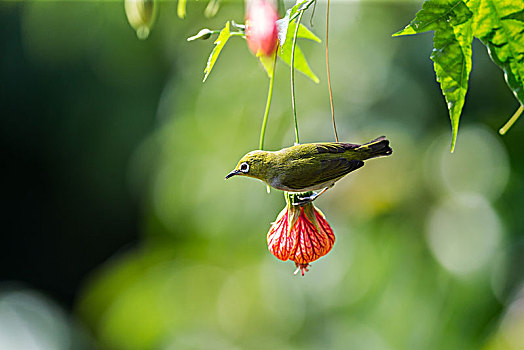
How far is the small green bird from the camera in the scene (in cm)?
46

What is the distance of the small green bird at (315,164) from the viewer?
0.46 m

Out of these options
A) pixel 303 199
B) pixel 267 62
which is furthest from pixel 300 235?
pixel 267 62

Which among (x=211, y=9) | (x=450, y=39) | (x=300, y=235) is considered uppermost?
(x=211, y=9)

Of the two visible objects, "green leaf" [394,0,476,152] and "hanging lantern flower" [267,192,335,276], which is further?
"hanging lantern flower" [267,192,335,276]

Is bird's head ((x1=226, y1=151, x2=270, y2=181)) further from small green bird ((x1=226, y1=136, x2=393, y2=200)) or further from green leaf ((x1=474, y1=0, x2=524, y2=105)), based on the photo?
green leaf ((x1=474, y1=0, x2=524, y2=105))

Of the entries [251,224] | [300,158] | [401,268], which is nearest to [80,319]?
[251,224]

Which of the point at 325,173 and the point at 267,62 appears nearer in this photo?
the point at 325,173

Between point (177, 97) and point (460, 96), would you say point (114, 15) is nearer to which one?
point (177, 97)

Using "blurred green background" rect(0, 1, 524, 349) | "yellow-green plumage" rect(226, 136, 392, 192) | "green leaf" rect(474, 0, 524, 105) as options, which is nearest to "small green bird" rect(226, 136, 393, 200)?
"yellow-green plumage" rect(226, 136, 392, 192)

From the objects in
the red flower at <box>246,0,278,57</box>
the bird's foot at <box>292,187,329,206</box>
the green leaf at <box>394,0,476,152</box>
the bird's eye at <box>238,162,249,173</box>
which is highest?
the red flower at <box>246,0,278,57</box>

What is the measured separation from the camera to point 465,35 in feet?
1.40

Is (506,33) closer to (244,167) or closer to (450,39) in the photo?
(450,39)

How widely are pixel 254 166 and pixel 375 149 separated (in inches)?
3.8

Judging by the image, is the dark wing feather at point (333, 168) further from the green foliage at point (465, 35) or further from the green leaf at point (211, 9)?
the green leaf at point (211, 9)
